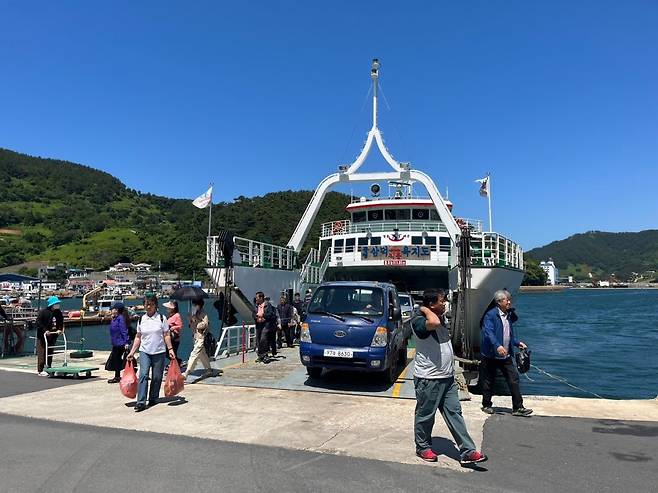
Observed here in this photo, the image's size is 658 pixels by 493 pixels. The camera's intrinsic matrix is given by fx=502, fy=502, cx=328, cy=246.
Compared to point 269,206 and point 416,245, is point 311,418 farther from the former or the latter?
point 269,206

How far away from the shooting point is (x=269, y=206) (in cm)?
8488

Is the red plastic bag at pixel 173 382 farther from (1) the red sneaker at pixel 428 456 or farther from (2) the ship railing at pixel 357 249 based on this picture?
(2) the ship railing at pixel 357 249

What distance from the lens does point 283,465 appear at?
4742mm

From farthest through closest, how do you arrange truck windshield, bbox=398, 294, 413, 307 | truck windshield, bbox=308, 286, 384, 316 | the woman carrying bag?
truck windshield, bbox=398, 294, 413, 307
the woman carrying bag
truck windshield, bbox=308, 286, 384, 316

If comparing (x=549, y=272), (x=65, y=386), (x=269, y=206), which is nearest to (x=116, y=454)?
(x=65, y=386)

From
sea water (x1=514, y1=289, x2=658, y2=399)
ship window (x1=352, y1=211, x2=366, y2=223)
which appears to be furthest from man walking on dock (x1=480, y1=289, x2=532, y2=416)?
ship window (x1=352, y1=211, x2=366, y2=223)

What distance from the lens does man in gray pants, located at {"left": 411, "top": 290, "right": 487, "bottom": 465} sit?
5.00 metres

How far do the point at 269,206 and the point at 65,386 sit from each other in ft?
251

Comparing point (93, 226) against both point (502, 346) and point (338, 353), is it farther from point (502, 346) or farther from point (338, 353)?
point (502, 346)

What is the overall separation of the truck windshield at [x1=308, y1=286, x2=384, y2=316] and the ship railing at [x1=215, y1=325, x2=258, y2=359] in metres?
3.32

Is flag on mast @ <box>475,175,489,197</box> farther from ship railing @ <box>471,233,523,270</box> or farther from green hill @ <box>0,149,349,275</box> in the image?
green hill @ <box>0,149,349,275</box>

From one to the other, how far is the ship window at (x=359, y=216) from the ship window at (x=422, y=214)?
9.27 ft

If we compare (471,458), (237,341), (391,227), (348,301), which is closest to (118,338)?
(237,341)

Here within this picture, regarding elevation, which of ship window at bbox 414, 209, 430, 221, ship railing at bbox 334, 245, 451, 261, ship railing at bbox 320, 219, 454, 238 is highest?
ship window at bbox 414, 209, 430, 221
